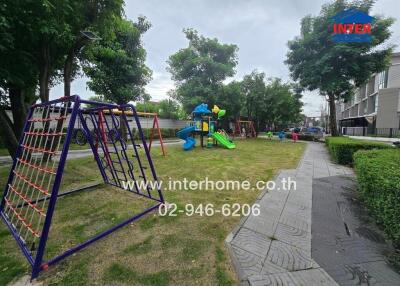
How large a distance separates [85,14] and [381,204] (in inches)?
280

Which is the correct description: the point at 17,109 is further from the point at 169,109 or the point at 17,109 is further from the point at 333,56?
the point at 169,109

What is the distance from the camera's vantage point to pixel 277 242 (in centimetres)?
258

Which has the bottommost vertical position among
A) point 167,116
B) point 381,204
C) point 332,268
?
point 332,268

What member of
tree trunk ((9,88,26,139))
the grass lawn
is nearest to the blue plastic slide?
the grass lawn

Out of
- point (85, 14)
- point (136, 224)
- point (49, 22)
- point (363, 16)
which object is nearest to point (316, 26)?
point (363, 16)

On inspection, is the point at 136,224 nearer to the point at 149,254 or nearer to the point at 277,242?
the point at 149,254

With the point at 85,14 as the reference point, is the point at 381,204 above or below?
below

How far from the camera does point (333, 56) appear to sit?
14.8m

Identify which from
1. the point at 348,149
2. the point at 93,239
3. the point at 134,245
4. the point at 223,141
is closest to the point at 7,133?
the point at 93,239

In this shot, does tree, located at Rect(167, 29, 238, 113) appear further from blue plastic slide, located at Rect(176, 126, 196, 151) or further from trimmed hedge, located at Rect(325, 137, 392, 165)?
trimmed hedge, located at Rect(325, 137, 392, 165)

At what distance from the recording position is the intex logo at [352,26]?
14.0 metres

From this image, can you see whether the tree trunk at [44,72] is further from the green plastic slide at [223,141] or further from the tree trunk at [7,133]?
the green plastic slide at [223,141]

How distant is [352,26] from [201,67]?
13.2m

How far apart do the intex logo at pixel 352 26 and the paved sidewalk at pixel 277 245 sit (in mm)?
16238
